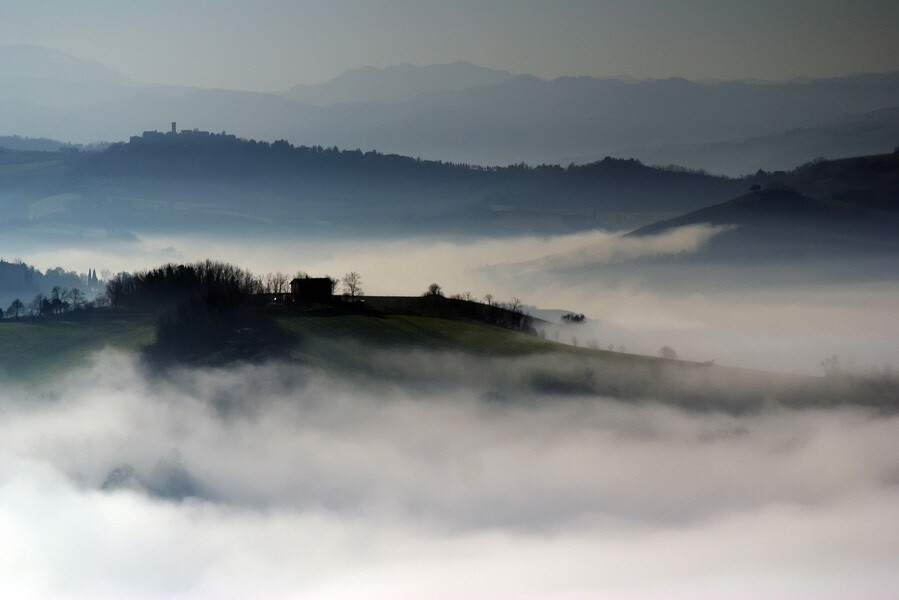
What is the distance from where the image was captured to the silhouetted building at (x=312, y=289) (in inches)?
1174

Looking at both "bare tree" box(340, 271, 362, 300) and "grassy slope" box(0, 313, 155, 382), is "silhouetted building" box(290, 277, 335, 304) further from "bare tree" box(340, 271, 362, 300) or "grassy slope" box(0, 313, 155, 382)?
"grassy slope" box(0, 313, 155, 382)

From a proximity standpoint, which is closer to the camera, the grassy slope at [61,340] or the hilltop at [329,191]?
the grassy slope at [61,340]

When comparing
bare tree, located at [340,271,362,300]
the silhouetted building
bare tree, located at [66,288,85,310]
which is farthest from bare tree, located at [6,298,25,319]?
bare tree, located at [340,271,362,300]

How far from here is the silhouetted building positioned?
97.9ft

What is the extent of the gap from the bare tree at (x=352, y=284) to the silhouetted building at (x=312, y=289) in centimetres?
40

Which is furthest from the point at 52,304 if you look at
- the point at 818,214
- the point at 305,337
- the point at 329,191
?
the point at 818,214

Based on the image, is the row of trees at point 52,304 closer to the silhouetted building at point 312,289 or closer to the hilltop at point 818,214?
the silhouetted building at point 312,289

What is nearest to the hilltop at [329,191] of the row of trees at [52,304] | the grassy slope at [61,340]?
the row of trees at [52,304]

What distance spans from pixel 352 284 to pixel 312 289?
1189 mm

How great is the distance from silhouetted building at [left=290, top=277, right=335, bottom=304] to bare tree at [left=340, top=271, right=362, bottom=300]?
40 centimetres

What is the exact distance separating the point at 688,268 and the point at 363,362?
11.6m

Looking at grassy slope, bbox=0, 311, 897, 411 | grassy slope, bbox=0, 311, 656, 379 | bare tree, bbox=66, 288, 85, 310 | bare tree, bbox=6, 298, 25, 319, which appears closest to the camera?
grassy slope, bbox=0, 311, 656, 379

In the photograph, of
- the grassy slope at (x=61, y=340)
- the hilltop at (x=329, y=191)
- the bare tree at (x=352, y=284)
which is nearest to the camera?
the grassy slope at (x=61, y=340)

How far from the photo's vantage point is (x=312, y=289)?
30.0 meters
